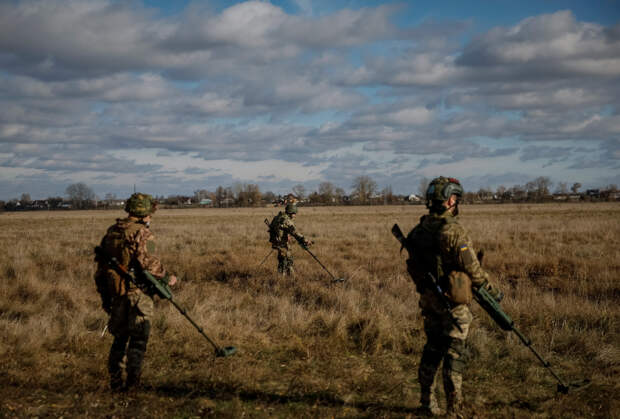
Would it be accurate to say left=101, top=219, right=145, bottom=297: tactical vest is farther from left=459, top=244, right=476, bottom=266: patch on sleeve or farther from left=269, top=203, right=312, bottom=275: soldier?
left=269, top=203, right=312, bottom=275: soldier

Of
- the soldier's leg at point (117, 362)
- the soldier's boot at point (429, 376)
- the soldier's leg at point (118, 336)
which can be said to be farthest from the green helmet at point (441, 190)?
the soldier's leg at point (117, 362)

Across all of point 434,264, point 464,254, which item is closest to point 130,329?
point 434,264

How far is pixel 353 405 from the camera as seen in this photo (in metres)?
4.33

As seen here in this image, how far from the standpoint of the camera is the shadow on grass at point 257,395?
430 cm

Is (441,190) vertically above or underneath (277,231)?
above

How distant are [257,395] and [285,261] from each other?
Answer: 5.77m

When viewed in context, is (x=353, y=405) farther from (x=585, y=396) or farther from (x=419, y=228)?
(x=585, y=396)

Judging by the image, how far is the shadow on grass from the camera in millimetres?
4301

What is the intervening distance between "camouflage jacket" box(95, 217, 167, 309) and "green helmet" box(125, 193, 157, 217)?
0.50 feet

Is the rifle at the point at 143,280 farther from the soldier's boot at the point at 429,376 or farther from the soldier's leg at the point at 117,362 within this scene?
the soldier's boot at the point at 429,376

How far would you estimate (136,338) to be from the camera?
14.3ft

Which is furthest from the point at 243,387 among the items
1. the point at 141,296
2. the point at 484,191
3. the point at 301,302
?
the point at 484,191

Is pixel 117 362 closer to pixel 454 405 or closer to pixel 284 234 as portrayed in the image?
pixel 454 405

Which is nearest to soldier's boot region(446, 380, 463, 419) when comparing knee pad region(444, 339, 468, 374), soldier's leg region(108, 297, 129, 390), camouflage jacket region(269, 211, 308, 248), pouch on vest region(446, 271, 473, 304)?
knee pad region(444, 339, 468, 374)
